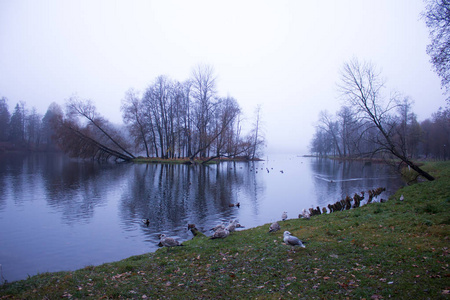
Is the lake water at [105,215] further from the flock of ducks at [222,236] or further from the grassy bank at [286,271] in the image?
the grassy bank at [286,271]

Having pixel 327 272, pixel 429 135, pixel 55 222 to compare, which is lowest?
pixel 55 222

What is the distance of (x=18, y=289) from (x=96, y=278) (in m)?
1.63

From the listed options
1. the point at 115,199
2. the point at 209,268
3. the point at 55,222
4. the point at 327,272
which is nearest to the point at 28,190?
the point at 115,199

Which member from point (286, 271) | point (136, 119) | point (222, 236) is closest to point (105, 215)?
point (222, 236)

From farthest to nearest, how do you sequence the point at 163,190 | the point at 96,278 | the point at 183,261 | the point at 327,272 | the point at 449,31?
the point at 163,190, the point at 449,31, the point at 183,261, the point at 96,278, the point at 327,272

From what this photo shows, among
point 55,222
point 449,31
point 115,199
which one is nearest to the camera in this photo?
point 55,222

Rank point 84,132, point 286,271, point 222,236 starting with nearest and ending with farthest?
point 286,271, point 222,236, point 84,132

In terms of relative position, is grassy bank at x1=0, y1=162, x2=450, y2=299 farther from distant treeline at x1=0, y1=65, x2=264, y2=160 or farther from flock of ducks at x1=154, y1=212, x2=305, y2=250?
distant treeline at x1=0, y1=65, x2=264, y2=160

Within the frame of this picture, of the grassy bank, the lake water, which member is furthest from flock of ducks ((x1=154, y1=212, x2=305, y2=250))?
the lake water

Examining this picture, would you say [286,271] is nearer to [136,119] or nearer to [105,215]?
[105,215]

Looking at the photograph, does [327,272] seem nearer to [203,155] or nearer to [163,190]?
[163,190]

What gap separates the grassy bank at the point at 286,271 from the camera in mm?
4914

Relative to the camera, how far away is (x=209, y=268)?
21.7ft

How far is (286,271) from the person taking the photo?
5.98 m
